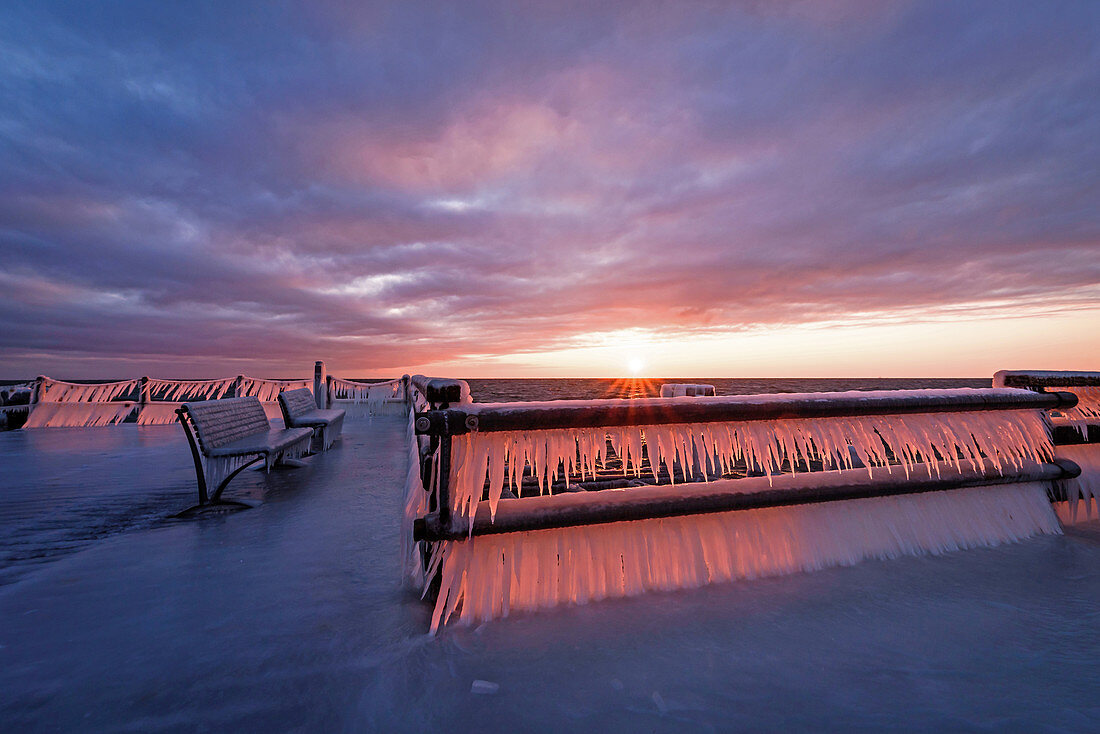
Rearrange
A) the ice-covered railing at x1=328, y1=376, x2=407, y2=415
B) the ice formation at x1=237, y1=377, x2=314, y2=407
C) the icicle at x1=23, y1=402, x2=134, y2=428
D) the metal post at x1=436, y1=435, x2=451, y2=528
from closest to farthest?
the metal post at x1=436, y1=435, x2=451, y2=528 → the icicle at x1=23, y1=402, x2=134, y2=428 → the ice formation at x1=237, y1=377, x2=314, y2=407 → the ice-covered railing at x1=328, y1=376, x2=407, y2=415

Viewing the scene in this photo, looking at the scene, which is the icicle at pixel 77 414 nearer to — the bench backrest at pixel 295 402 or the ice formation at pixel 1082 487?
the bench backrest at pixel 295 402

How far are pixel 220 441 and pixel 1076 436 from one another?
791 centimetres

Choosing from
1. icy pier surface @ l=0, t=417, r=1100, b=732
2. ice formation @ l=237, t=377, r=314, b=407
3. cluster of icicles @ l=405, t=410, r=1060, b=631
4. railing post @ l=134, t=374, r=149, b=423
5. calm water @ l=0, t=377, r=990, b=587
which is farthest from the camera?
ice formation @ l=237, t=377, r=314, b=407

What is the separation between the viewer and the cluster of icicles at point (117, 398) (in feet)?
40.2

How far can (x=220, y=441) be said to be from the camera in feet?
15.7

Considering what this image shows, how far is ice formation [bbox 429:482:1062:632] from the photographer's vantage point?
2.15 metres

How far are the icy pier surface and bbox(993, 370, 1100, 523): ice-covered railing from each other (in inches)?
9.8

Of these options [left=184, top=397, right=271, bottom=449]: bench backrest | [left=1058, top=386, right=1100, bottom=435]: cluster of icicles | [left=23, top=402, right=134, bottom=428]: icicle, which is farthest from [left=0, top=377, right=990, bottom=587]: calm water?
[left=1058, top=386, right=1100, bottom=435]: cluster of icicles

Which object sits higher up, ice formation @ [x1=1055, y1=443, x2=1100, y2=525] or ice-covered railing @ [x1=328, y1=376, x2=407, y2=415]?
ice-covered railing @ [x1=328, y1=376, x2=407, y2=415]

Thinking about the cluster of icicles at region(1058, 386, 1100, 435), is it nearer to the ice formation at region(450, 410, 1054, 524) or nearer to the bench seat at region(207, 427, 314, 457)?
the ice formation at region(450, 410, 1054, 524)

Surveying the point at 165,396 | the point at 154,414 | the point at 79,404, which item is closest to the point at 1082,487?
the point at 165,396

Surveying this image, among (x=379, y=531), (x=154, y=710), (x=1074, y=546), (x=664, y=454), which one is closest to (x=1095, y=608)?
(x=1074, y=546)

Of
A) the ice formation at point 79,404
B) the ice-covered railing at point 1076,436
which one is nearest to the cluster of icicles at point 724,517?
the ice-covered railing at point 1076,436

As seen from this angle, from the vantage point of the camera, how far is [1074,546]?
293cm
